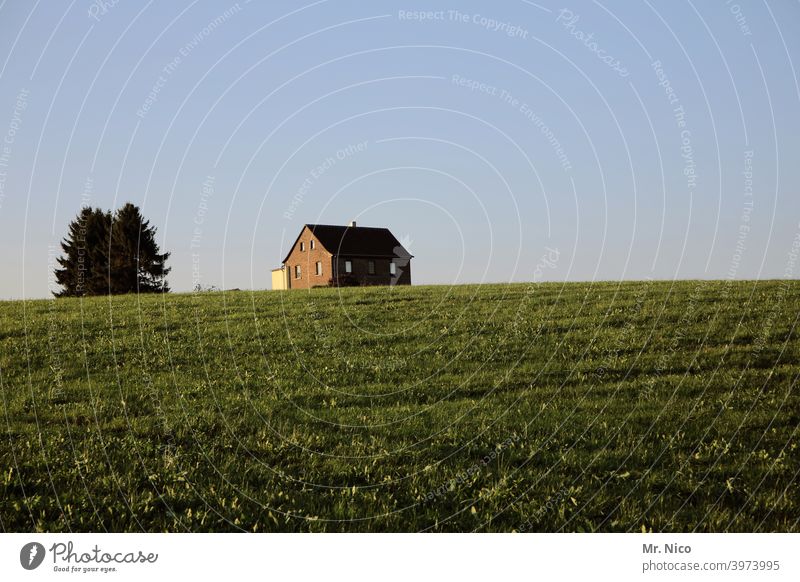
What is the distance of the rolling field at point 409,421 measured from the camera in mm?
9078

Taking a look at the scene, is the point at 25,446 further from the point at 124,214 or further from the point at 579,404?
the point at 124,214

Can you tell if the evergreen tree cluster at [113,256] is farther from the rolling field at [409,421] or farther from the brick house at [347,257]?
the rolling field at [409,421]

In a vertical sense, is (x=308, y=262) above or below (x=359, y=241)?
below

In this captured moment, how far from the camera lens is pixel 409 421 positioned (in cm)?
1312

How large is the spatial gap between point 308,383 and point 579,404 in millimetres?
6486

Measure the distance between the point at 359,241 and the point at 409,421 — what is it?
7955cm

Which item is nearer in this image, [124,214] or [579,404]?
[579,404]

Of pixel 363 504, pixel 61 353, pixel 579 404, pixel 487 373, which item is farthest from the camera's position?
pixel 61 353

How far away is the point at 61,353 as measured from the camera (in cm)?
1995
